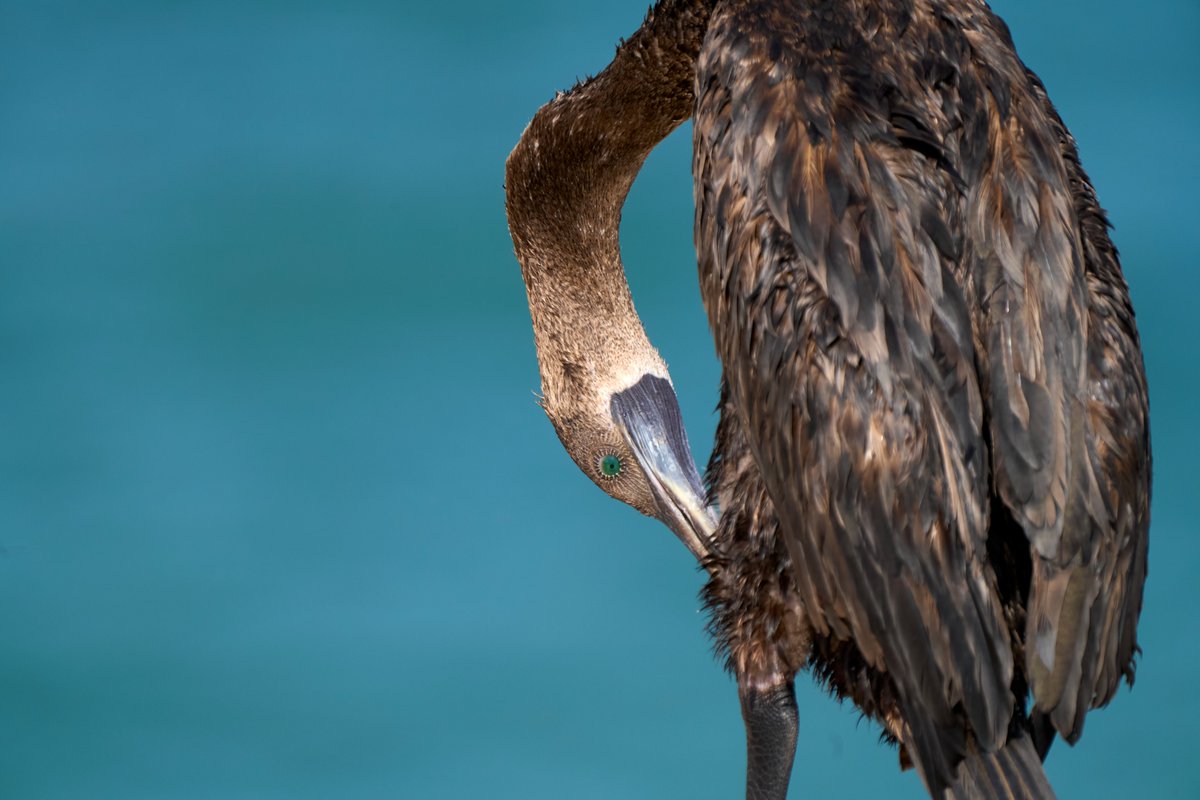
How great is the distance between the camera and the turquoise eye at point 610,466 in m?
3.12

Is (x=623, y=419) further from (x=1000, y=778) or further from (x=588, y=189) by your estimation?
(x=1000, y=778)

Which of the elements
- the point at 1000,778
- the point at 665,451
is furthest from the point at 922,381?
the point at 665,451

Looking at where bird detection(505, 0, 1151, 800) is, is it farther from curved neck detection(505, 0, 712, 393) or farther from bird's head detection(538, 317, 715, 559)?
bird's head detection(538, 317, 715, 559)

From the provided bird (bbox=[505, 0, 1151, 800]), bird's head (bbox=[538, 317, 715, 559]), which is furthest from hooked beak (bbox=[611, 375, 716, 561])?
bird (bbox=[505, 0, 1151, 800])

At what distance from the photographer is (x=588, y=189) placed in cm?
306

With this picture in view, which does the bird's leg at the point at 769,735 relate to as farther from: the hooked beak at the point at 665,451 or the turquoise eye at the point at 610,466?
the turquoise eye at the point at 610,466

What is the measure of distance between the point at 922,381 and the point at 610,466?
56.0 inches

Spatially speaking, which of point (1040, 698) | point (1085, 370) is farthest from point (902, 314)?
point (1040, 698)

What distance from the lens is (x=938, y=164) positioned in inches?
75.6

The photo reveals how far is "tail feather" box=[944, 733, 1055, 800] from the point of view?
1.81m

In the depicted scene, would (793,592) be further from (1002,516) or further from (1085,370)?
(1085,370)

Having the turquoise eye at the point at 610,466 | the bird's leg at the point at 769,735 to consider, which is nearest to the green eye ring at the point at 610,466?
the turquoise eye at the point at 610,466

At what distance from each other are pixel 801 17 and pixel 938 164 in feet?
0.96

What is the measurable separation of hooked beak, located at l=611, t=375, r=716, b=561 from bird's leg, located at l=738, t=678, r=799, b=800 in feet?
2.26
